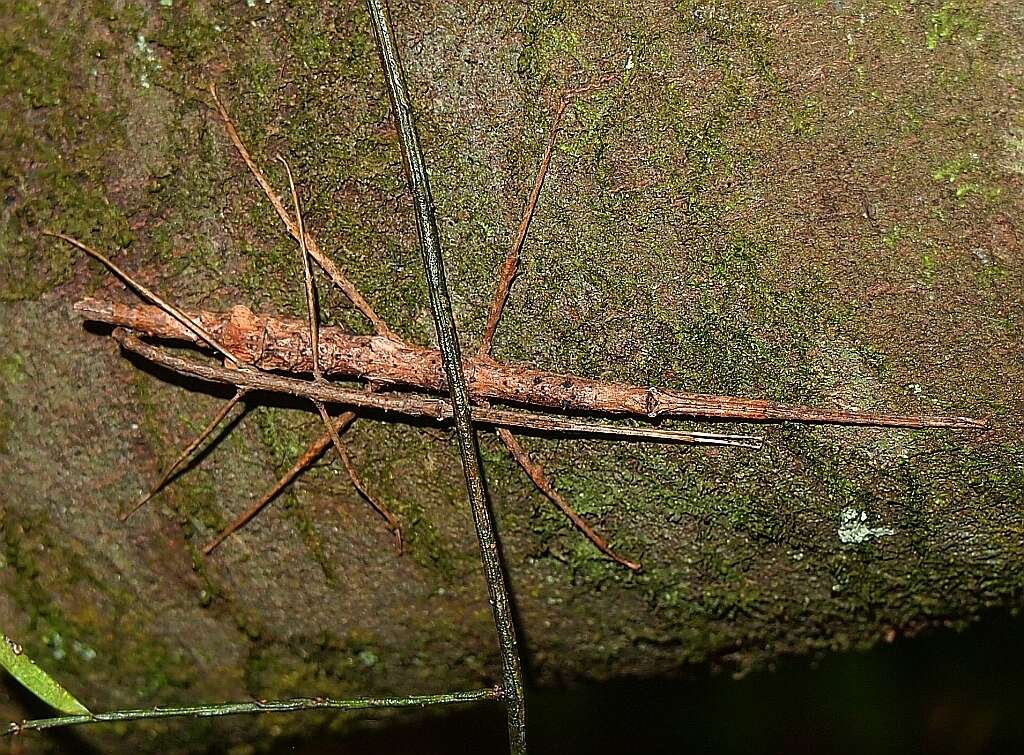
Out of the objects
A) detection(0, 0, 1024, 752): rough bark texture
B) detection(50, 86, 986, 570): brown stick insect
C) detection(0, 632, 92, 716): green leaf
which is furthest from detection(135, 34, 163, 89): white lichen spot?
detection(0, 632, 92, 716): green leaf

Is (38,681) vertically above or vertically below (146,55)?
below

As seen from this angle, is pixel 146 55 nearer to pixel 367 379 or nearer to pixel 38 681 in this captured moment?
pixel 367 379

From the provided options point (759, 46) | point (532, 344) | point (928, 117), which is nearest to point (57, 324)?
point (532, 344)

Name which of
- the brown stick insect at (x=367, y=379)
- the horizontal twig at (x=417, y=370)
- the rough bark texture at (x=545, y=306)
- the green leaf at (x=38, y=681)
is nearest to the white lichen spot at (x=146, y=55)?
the rough bark texture at (x=545, y=306)

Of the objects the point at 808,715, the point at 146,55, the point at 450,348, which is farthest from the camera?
the point at 808,715

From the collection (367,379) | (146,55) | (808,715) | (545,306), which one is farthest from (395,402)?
(808,715)

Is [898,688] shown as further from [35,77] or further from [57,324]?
[35,77]
